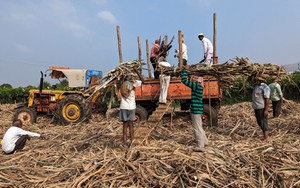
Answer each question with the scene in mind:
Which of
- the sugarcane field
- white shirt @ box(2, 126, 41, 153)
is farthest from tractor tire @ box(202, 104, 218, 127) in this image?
white shirt @ box(2, 126, 41, 153)

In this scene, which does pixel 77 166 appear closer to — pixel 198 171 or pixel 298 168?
pixel 198 171

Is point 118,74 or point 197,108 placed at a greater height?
point 118,74

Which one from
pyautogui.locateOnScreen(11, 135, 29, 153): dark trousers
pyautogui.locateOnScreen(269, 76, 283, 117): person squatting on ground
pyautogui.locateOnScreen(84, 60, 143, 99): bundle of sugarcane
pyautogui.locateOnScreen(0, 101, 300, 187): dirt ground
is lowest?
pyautogui.locateOnScreen(0, 101, 300, 187): dirt ground

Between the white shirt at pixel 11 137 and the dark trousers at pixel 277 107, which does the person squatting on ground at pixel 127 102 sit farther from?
the dark trousers at pixel 277 107

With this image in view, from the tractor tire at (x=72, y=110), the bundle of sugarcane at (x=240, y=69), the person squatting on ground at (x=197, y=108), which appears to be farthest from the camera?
the tractor tire at (x=72, y=110)

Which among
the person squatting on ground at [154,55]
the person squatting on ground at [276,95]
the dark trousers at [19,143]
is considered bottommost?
the dark trousers at [19,143]

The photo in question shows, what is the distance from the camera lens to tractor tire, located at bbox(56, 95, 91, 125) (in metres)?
9.07

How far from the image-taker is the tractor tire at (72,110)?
9070 millimetres

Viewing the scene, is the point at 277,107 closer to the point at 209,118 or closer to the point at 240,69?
the point at 209,118

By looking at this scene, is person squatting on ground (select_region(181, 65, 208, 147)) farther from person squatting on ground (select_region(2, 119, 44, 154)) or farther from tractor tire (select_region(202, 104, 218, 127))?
person squatting on ground (select_region(2, 119, 44, 154))

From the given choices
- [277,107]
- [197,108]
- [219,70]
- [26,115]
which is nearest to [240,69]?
[219,70]

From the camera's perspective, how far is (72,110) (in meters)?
9.09

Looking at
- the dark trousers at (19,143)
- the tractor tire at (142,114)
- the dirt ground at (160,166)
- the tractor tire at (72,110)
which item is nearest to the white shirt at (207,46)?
the tractor tire at (142,114)

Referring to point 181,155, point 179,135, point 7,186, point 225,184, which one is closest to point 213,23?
point 179,135
